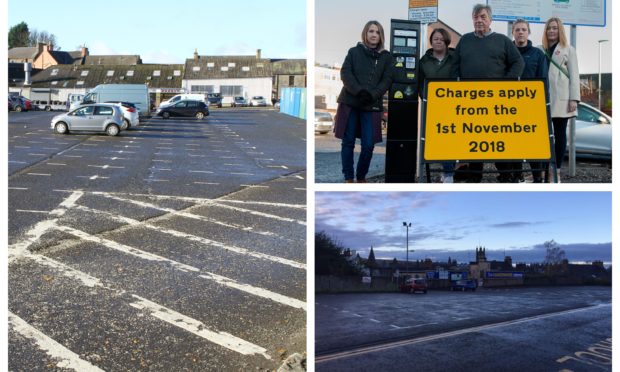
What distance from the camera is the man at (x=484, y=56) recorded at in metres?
3.12

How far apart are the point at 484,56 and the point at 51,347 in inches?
145

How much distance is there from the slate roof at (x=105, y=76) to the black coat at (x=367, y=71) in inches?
2474

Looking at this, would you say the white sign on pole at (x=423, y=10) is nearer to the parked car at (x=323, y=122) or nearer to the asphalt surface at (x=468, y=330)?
the parked car at (x=323, y=122)

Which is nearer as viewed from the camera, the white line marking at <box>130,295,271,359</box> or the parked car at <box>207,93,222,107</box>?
the white line marking at <box>130,295,271,359</box>

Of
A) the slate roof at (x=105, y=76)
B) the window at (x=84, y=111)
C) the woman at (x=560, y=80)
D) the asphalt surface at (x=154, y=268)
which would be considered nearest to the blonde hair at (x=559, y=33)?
the woman at (x=560, y=80)

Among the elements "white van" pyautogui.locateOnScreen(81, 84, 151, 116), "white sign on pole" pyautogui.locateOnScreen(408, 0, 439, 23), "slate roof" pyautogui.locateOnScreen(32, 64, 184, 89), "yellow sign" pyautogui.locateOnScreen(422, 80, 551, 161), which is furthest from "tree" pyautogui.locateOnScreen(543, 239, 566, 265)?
"slate roof" pyautogui.locateOnScreen(32, 64, 184, 89)

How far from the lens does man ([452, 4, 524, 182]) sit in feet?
10.2

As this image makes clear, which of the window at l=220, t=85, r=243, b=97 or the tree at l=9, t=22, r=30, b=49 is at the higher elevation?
the tree at l=9, t=22, r=30, b=49

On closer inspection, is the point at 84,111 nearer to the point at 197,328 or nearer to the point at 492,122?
the point at 197,328

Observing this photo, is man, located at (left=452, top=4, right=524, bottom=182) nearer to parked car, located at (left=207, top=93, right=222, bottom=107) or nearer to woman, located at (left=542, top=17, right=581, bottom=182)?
woman, located at (left=542, top=17, right=581, bottom=182)

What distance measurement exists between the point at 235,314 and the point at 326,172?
275 cm

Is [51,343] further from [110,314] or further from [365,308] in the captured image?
[365,308]

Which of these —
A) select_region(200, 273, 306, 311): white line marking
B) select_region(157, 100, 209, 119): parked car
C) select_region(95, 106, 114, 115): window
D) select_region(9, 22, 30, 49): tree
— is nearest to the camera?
select_region(200, 273, 306, 311): white line marking

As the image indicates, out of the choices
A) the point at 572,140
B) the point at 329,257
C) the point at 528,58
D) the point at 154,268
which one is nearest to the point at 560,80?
the point at 528,58
